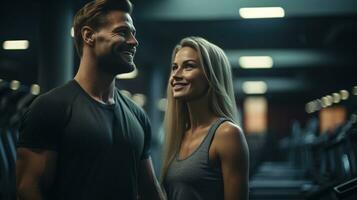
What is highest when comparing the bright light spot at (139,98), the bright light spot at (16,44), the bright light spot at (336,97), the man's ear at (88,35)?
the man's ear at (88,35)

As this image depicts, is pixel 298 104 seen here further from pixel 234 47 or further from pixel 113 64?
pixel 113 64

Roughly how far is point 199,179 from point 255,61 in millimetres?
14233

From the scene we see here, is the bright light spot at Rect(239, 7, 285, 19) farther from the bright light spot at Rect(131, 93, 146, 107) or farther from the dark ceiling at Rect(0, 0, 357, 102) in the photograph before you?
the bright light spot at Rect(131, 93, 146, 107)

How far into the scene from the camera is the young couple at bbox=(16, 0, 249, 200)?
7.26 ft

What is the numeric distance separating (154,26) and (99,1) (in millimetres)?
9459

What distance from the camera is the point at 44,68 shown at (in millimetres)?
7609

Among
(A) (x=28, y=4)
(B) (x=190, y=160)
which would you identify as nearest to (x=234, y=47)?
(A) (x=28, y=4)

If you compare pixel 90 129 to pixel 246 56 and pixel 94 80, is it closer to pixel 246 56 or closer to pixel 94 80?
pixel 94 80

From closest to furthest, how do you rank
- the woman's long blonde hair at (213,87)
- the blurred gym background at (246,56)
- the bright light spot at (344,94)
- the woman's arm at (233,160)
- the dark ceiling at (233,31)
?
the woman's arm at (233,160) → the woman's long blonde hair at (213,87) → the blurred gym background at (246,56) → the dark ceiling at (233,31) → the bright light spot at (344,94)

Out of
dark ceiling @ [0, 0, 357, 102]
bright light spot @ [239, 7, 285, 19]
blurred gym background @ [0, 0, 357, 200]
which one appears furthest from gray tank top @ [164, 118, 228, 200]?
bright light spot @ [239, 7, 285, 19]

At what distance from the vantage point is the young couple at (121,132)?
7.26ft

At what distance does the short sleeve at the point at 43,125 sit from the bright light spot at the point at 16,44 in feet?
36.7

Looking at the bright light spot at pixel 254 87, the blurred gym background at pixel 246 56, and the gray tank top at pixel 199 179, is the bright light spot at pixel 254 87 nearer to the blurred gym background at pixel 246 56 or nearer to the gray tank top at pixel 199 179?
the blurred gym background at pixel 246 56

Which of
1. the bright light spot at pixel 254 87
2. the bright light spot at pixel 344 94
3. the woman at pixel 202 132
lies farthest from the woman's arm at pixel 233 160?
the bright light spot at pixel 344 94
